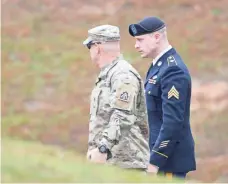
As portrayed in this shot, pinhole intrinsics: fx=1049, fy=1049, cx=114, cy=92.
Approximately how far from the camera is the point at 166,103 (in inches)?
287

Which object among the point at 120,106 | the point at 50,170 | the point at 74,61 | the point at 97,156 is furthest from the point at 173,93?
the point at 74,61

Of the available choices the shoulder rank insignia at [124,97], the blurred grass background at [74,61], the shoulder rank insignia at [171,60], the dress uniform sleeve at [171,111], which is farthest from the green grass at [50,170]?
the blurred grass background at [74,61]

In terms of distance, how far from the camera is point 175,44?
19.1m

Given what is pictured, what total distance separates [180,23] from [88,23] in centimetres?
191

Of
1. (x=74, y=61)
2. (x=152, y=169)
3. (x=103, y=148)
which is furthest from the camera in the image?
(x=74, y=61)

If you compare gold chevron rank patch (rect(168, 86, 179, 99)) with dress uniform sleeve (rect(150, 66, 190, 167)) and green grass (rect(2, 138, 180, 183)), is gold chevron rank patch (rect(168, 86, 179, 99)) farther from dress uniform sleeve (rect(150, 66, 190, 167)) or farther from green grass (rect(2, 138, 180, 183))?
green grass (rect(2, 138, 180, 183))

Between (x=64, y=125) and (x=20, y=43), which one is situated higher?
(x=20, y=43)

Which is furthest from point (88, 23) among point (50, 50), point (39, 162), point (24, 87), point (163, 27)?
point (39, 162)

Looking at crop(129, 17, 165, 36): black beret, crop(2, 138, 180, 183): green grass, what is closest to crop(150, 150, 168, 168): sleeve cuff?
crop(129, 17, 165, 36): black beret

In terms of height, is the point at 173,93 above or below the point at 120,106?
above

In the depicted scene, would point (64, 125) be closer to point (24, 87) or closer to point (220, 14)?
point (24, 87)

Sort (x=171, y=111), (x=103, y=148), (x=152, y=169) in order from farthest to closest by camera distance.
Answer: (x=152, y=169) < (x=171, y=111) < (x=103, y=148)

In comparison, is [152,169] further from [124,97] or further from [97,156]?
[124,97]

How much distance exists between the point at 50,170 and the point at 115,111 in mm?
1645
